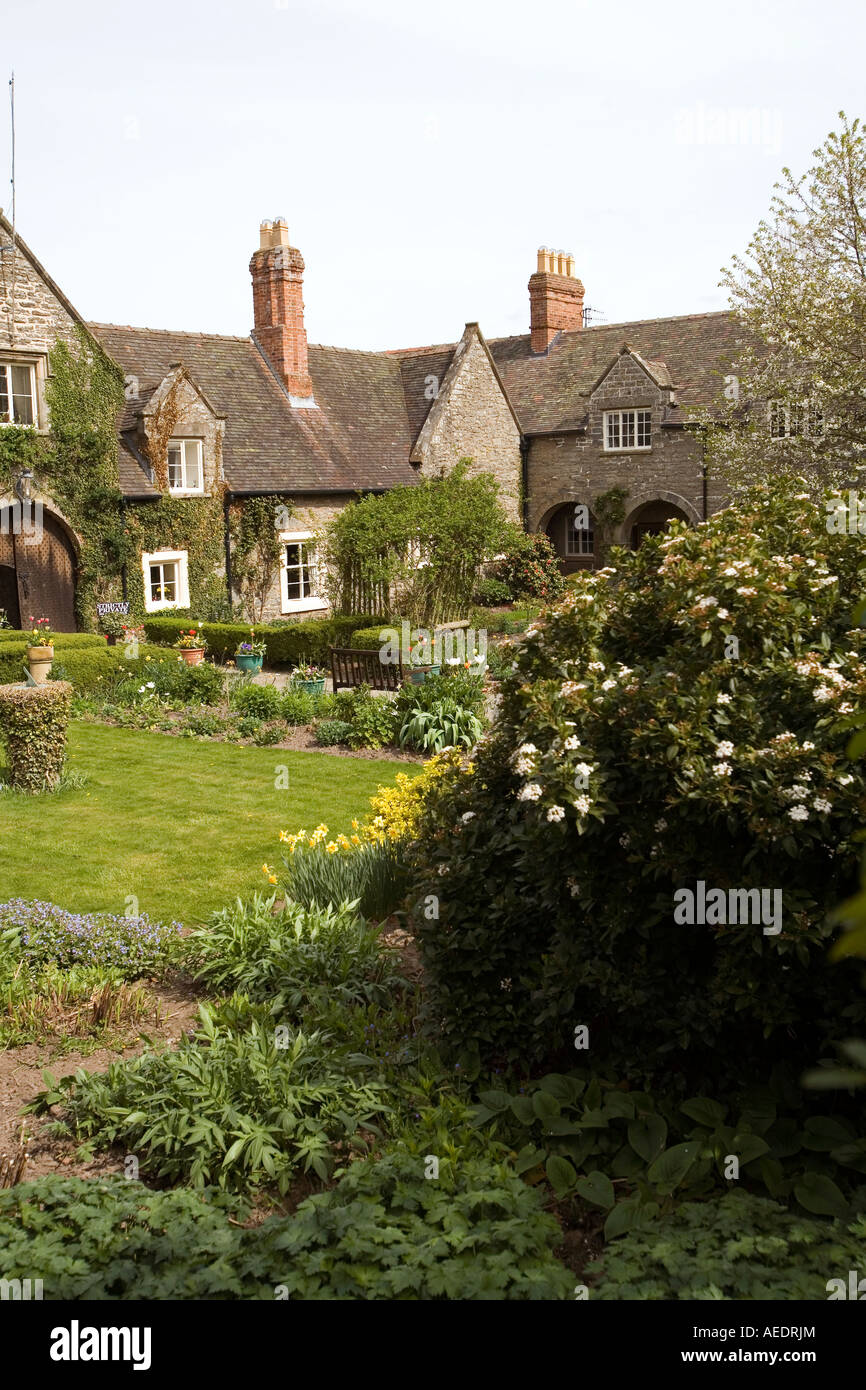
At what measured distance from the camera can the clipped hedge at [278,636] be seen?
22828 millimetres

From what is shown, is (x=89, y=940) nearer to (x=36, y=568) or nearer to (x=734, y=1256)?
(x=734, y=1256)

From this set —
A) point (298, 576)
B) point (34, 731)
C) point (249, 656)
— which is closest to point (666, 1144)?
point (34, 731)

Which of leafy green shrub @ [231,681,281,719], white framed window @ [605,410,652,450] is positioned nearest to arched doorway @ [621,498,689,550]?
white framed window @ [605,410,652,450]

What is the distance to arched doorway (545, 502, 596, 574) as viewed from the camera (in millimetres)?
33906

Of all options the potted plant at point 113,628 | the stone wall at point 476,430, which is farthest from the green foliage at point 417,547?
the stone wall at point 476,430

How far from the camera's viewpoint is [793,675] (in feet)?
17.6

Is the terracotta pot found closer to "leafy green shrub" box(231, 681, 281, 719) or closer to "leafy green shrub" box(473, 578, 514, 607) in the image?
"leafy green shrub" box(231, 681, 281, 719)

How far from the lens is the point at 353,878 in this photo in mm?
8625

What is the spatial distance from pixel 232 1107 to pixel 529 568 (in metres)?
26.3

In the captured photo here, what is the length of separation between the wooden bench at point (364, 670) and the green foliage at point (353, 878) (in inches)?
363

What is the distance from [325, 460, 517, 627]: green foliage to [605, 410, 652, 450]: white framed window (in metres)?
7.64

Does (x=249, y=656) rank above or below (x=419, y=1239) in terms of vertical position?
above

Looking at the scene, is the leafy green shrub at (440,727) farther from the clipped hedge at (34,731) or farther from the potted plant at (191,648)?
the potted plant at (191,648)
